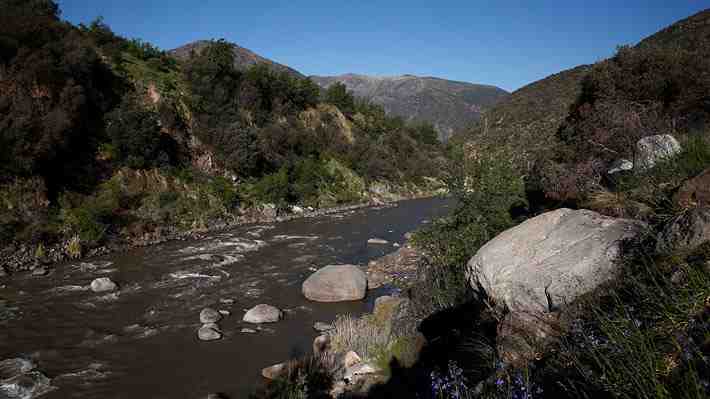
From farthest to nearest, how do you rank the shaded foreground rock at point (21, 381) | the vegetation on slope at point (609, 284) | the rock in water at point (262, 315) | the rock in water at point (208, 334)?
the rock in water at point (262, 315), the rock in water at point (208, 334), the shaded foreground rock at point (21, 381), the vegetation on slope at point (609, 284)

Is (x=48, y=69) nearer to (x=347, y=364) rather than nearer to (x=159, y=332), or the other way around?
(x=159, y=332)

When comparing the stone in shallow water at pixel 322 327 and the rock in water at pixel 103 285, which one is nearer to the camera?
the stone in shallow water at pixel 322 327

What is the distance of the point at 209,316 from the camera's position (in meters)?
9.60

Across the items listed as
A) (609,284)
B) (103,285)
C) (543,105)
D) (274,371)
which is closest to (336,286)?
(274,371)

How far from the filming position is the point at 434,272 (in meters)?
8.81

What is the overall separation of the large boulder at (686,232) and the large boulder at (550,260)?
0.76 metres

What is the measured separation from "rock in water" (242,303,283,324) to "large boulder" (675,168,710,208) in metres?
8.63

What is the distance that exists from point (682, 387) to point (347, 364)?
580 cm

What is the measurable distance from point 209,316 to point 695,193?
32.1 ft

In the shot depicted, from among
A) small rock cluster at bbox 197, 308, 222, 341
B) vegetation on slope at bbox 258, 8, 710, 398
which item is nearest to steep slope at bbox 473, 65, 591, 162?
vegetation on slope at bbox 258, 8, 710, 398

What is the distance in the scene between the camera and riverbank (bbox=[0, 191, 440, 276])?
521 inches

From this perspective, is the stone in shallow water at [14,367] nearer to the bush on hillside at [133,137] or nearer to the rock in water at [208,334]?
the rock in water at [208,334]

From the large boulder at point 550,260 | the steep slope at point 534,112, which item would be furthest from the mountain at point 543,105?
the large boulder at point 550,260

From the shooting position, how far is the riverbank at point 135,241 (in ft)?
43.4
